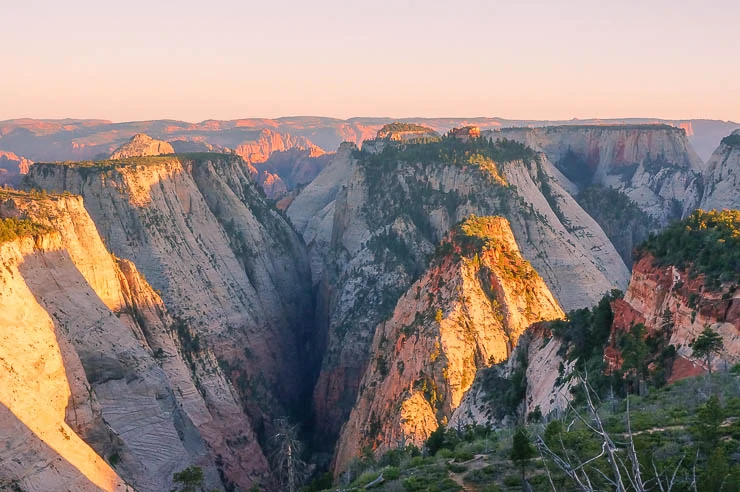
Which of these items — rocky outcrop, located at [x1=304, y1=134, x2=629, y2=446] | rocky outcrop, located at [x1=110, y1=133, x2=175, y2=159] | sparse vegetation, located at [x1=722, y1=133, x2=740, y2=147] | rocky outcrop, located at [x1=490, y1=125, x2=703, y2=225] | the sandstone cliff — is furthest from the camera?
rocky outcrop, located at [x1=110, y1=133, x2=175, y2=159]

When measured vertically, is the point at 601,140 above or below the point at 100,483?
above

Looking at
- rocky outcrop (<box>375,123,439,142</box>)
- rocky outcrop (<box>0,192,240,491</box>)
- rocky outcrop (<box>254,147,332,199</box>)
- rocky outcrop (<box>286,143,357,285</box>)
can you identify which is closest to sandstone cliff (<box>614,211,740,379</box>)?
rocky outcrop (<box>0,192,240,491</box>)

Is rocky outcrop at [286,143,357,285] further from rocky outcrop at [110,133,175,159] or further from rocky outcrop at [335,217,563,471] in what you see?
rocky outcrop at [335,217,563,471]

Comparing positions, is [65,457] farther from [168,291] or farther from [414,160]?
[414,160]

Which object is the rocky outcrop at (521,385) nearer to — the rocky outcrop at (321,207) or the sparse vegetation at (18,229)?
the sparse vegetation at (18,229)

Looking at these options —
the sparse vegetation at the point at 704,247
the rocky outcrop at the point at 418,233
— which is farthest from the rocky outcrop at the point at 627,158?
the sparse vegetation at the point at 704,247

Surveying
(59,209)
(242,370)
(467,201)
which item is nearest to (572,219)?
(467,201)
